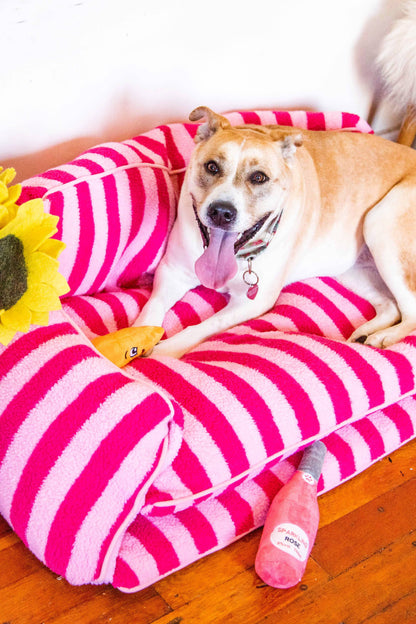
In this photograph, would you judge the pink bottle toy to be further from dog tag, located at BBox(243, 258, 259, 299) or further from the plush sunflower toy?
the plush sunflower toy

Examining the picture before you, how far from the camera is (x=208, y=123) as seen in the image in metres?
1.88

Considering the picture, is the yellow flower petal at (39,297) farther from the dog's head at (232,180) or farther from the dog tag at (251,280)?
the dog tag at (251,280)

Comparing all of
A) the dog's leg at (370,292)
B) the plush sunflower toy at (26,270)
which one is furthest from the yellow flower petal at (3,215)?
the dog's leg at (370,292)

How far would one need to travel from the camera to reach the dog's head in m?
1.76

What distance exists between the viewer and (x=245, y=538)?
59.6 inches

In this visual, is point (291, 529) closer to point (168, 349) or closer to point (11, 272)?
point (168, 349)

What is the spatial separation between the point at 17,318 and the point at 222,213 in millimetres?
726

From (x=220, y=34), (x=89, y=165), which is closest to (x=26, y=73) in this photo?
(x=89, y=165)

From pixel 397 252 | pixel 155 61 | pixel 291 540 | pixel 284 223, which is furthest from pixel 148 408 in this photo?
pixel 155 61

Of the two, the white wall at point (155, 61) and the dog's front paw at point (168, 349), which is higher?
the white wall at point (155, 61)

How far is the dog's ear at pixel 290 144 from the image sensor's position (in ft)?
6.07

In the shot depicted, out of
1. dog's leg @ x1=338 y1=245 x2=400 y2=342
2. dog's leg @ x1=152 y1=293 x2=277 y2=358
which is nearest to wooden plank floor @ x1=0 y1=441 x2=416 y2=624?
dog's leg @ x1=152 y1=293 x2=277 y2=358

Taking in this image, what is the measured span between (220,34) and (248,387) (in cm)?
146

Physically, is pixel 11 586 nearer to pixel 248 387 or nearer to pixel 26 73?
pixel 248 387
